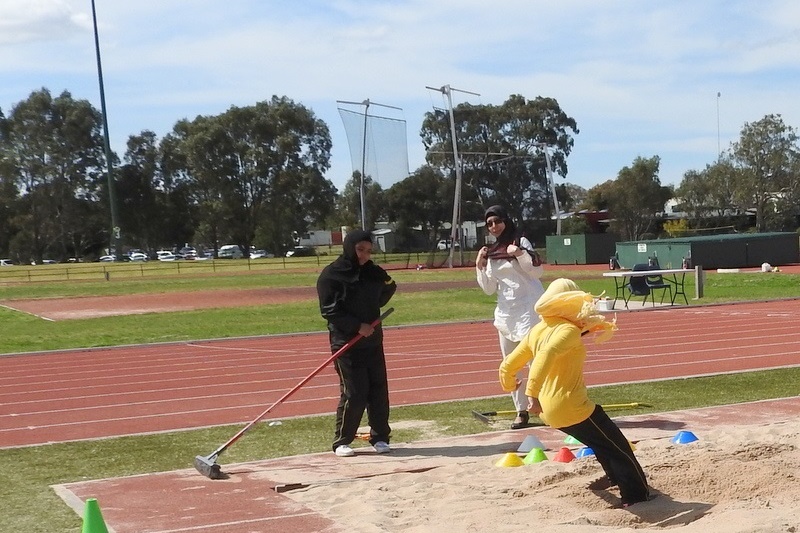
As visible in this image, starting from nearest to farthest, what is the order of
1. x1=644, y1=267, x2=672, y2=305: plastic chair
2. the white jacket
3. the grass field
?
the grass field
the white jacket
x1=644, y1=267, x2=672, y2=305: plastic chair

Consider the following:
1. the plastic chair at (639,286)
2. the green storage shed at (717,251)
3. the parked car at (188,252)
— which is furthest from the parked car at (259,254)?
the plastic chair at (639,286)

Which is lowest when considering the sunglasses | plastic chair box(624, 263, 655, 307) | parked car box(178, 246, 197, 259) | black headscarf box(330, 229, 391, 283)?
plastic chair box(624, 263, 655, 307)

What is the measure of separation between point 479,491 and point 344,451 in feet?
6.17

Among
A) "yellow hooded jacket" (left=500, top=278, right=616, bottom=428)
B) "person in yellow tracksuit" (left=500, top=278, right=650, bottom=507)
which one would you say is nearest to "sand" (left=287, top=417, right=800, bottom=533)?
"person in yellow tracksuit" (left=500, top=278, right=650, bottom=507)

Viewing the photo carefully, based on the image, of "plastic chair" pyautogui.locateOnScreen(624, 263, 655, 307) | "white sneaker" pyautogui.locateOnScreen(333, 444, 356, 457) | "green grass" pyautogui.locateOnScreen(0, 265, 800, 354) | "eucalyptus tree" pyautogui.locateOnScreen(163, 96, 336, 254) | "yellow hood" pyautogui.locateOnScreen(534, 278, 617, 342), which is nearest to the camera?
"yellow hood" pyautogui.locateOnScreen(534, 278, 617, 342)

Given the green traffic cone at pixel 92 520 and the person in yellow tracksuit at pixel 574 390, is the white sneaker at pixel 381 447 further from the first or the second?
the green traffic cone at pixel 92 520

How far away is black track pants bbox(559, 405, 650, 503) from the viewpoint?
5.79 metres

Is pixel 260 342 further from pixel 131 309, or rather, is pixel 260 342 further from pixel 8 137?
pixel 8 137

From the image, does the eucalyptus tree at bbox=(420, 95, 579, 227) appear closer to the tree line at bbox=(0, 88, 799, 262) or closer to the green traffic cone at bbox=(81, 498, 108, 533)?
the tree line at bbox=(0, 88, 799, 262)

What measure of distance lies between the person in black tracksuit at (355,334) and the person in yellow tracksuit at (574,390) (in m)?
2.27

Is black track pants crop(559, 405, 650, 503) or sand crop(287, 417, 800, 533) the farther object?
black track pants crop(559, 405, 650, 503)

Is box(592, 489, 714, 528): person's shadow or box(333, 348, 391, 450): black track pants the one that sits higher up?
box(333, 348, 391, 450): black track pants

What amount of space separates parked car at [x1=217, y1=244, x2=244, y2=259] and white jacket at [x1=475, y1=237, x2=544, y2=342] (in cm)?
8392

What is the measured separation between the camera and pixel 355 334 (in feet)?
26.3
